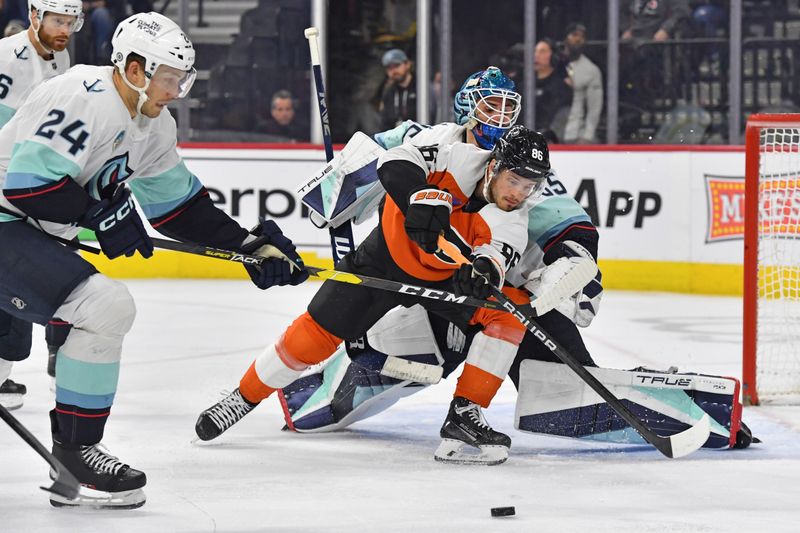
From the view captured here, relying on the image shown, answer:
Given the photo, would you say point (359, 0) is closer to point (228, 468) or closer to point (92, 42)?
point (92, 42)

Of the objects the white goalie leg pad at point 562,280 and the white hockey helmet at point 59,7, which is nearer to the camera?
the white goalie leg pad at point 562,280

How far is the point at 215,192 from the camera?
7.08 meters

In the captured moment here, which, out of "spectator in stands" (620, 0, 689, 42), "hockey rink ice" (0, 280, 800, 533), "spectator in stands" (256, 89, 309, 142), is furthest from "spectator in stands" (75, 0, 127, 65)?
"hockey rink ice" (0, 280, 800, 533)

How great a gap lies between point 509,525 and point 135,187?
1.14 metres

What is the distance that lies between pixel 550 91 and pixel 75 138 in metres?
4.87

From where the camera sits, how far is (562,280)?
315 centimetres

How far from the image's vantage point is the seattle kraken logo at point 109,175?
274 centimetres

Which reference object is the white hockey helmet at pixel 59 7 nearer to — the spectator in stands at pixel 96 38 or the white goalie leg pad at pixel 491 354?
the white goalie leg pad at pixel 491 354

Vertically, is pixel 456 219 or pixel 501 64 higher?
pixel 501 64

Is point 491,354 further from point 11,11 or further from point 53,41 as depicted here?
point 11,11

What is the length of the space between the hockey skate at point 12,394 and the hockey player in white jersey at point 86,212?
109 centimetres

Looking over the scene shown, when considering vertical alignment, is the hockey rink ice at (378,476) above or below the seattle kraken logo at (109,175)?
below

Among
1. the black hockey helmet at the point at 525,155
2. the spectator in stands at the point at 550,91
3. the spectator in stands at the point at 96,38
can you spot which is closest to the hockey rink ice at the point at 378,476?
the black hockey helmet at the point at 525,155

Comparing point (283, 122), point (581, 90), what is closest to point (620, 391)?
point (581, 90)
